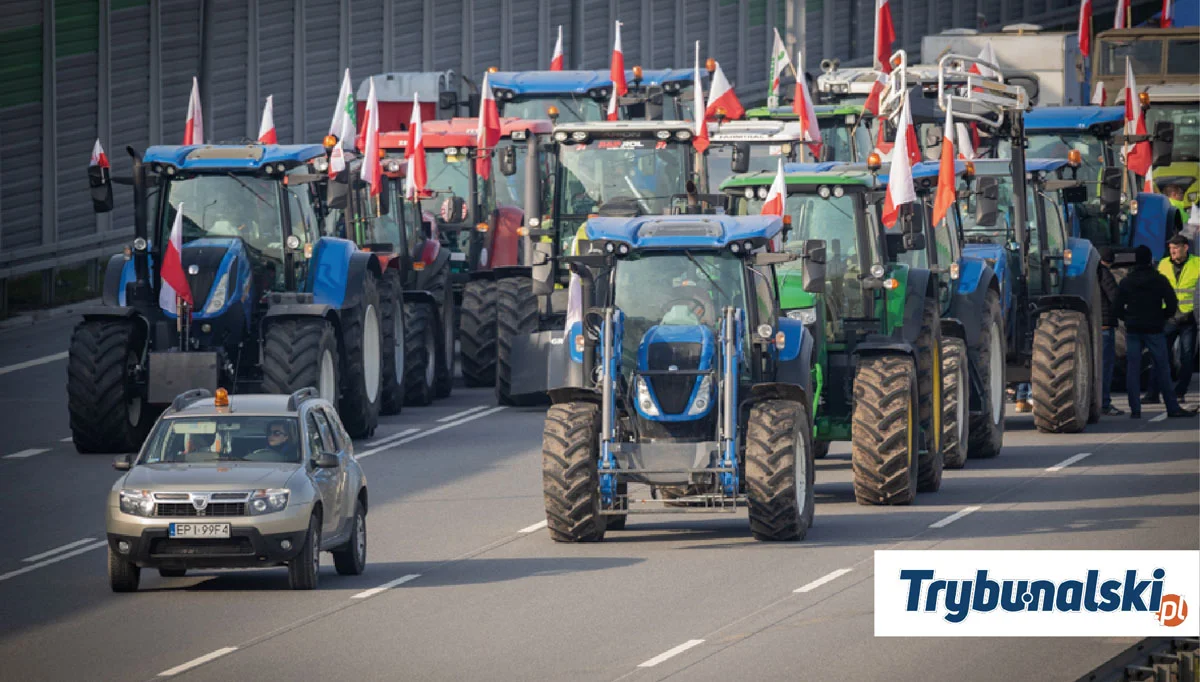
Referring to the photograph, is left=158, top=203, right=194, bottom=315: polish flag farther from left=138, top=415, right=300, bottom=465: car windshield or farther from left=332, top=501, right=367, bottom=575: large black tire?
left=332, top=501, right=367, bottom=575: large black tire

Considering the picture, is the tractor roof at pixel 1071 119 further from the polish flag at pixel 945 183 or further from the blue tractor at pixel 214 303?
the blue tractor at pixel 214 303

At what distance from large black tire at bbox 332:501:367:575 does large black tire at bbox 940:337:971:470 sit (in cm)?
716

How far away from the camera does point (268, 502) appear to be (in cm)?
1664

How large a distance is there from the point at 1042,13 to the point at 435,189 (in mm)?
39328

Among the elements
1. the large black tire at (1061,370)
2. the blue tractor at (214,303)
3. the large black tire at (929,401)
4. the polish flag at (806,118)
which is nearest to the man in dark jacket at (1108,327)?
the large black tire at (1061,370)

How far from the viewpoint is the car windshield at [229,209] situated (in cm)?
2489

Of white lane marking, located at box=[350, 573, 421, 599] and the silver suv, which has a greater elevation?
the silver suv

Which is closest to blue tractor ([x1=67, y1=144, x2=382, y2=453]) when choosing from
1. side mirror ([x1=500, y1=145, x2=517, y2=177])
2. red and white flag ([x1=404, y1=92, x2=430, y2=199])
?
side mirror ([x1=500, y1=145, x2=517, y2=177])

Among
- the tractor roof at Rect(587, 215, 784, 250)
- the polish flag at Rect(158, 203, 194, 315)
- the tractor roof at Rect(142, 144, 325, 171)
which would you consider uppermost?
the tractor roof at Rect(142, 144, 325, 171)

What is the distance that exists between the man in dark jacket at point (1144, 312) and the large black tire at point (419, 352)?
27.5ft

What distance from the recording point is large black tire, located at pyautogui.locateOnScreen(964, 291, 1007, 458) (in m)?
24.2

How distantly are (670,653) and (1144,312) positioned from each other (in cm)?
1513

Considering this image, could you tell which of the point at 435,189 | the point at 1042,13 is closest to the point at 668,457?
the point at 435,189

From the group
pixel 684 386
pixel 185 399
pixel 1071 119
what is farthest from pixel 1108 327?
pixel 185 399
